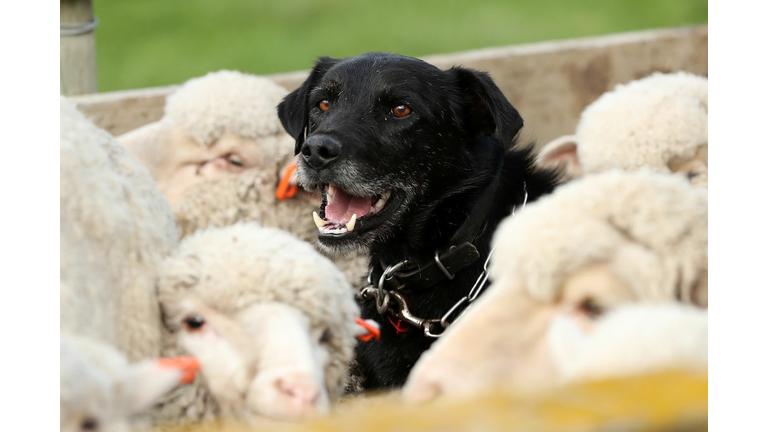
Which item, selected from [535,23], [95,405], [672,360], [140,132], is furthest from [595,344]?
[535,23]

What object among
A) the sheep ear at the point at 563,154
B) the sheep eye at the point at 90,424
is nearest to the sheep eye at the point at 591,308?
the sheep eye at the point at 90,424

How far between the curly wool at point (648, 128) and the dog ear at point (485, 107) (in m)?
0.47

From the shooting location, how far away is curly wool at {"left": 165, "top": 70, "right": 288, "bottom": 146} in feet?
11.8

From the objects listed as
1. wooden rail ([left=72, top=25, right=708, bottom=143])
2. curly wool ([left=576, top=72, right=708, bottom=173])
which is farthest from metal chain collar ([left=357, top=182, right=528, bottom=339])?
wooden rail ([left=72, top=25, right=708, bottom=143])

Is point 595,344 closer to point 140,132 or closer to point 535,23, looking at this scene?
point 140,132

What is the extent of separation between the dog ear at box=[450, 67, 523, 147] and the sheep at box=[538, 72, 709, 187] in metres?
0.48

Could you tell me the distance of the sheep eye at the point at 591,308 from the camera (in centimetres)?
172

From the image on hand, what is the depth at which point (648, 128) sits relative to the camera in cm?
334

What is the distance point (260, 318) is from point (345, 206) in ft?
4.47

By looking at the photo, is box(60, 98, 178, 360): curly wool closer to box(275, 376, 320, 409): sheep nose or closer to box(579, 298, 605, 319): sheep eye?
box(275, 376, 320, 409): sheep nose

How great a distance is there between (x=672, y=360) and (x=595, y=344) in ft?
0.49

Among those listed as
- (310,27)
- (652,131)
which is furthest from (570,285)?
(310,27)

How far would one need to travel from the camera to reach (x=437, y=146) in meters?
3.21

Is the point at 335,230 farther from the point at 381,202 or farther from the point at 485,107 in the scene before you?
the point at 485,107
